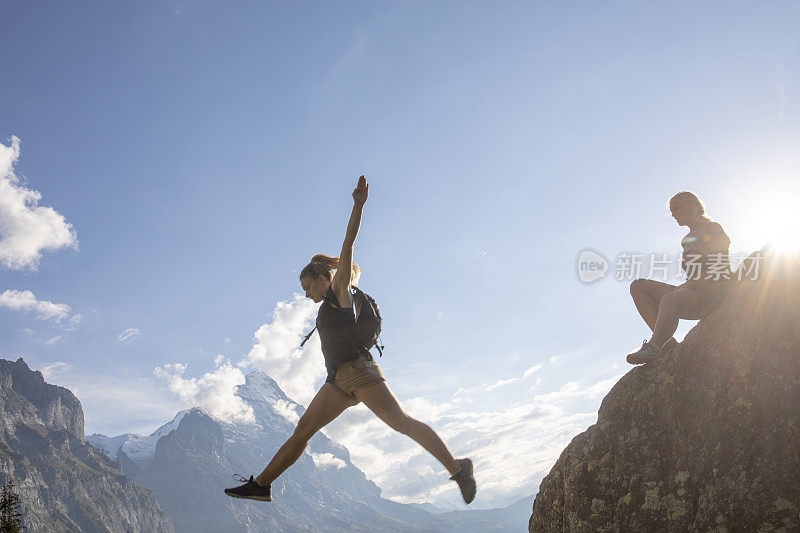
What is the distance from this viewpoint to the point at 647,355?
5.65 meters

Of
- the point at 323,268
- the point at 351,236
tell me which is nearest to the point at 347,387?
the point at 323,268

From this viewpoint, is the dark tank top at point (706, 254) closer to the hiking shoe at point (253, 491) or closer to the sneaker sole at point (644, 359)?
the sneaker sole at point (644, 359)

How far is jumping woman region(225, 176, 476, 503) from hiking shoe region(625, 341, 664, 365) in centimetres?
233

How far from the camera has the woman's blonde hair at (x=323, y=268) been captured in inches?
232

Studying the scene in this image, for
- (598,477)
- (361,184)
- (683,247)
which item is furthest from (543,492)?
(361,184)

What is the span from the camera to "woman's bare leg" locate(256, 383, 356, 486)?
561 cm

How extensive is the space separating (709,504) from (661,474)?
1.88 ft

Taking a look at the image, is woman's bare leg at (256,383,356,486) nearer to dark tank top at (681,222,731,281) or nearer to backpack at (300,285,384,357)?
backpack at (300,285,384,357)

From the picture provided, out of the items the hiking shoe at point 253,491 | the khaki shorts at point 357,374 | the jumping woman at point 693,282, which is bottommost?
the hiking shoe at point 253,491

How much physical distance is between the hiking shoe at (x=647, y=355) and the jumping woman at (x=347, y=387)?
2.33 metres

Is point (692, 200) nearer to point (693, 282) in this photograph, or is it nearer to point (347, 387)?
point (693, 282)

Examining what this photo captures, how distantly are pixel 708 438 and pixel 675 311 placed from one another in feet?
5.83

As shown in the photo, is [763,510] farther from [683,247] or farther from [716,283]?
[683,247]

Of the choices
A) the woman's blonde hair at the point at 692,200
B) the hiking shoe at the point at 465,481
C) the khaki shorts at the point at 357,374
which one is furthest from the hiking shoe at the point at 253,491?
the woman's blonde hair at the point at 692,200
